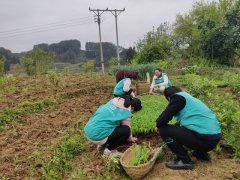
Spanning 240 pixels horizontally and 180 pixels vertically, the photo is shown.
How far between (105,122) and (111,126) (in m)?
0.10

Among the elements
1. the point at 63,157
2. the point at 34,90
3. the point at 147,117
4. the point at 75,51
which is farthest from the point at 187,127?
the point at 75,51

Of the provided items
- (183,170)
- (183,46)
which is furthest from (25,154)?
(183,46)

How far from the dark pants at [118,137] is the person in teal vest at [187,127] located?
58 centimetres

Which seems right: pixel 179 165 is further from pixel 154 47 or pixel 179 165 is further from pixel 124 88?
pixel 154 47

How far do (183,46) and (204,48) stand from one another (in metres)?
4.02

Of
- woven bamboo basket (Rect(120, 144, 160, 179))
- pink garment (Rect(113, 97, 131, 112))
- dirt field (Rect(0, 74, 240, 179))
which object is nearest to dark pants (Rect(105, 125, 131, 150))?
dirt field (Rect(0, 74, 240, 179))

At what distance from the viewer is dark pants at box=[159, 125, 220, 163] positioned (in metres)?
3.71

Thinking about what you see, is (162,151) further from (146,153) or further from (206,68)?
(206,68)

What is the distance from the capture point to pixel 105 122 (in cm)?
413

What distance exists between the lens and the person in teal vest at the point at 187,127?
3662mm

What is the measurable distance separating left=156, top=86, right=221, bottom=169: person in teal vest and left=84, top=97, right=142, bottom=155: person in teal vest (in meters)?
0.59

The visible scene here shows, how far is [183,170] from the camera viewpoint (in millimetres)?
3762

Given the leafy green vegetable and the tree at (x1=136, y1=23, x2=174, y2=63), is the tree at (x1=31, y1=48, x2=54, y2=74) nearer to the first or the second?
the tree at (x1=136, y1=23, x2=174, y2=63)

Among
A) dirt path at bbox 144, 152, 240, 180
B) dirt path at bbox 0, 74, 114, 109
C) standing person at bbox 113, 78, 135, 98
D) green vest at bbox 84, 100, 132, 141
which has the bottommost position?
dirt path at bbox 144, 152, 240, 180
